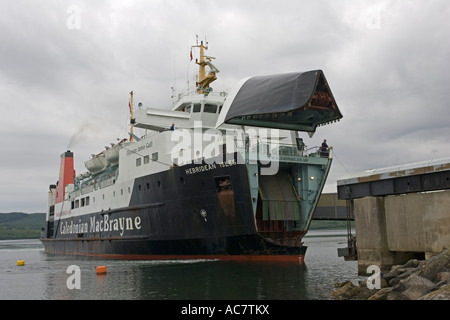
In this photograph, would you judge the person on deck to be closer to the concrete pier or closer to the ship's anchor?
the ship's anchor

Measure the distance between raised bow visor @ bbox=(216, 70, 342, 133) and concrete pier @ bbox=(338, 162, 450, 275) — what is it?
23.3 feet

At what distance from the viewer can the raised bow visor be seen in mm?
22031

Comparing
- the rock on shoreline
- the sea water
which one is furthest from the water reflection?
the rock on shoreline

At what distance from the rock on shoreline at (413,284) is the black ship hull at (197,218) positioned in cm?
893

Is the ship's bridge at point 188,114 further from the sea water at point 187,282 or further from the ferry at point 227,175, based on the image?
the sea water at point 187,282

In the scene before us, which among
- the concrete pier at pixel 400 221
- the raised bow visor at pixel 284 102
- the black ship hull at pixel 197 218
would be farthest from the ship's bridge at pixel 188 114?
the concrete pier at pixel 400 221

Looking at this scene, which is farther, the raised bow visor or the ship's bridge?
the ship's bridge
